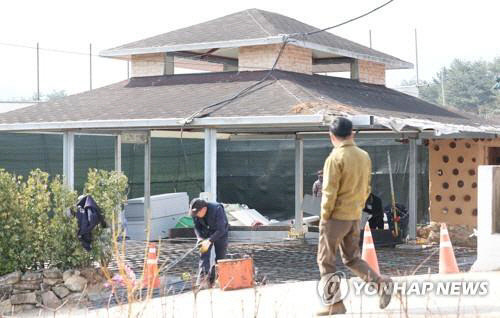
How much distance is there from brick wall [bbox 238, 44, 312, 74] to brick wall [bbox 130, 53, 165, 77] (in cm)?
222

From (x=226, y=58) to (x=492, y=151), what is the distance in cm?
721

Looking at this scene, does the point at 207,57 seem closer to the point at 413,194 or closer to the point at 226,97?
the point at 226,97

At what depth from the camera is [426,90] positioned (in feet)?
333

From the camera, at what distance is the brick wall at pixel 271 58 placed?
19406 millimetres

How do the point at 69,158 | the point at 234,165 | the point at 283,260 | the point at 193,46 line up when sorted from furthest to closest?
the point at 234,165 < the point at 193,46 < the point at 69,158 < the point at 283,260

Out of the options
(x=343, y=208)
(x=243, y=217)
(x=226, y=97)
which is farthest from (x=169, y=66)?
(x=343, y=208)

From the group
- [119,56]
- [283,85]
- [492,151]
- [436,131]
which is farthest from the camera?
[119,56]

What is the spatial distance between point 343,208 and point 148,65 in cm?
1348

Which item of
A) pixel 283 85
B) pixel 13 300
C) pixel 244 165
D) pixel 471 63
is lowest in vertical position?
pixel 13 300

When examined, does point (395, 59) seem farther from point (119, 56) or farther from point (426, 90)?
point (426, 90)

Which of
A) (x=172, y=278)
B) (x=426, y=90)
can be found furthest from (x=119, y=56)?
(x=426, y=90)

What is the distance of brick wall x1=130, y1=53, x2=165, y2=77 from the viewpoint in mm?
21078

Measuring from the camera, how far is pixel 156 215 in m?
22.1

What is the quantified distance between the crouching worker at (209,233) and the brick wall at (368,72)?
36.3 ft
